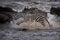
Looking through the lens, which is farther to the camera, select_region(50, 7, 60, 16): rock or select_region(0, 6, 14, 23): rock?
select_region(50, 7, 60, 16): rock

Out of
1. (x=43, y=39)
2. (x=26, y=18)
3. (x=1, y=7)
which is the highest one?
(x=1, y=7)

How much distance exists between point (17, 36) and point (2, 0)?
195 centimetres

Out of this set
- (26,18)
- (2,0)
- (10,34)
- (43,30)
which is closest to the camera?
(10,34)

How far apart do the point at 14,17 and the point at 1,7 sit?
47 centimetres

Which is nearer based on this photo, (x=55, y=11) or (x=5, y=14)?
(x=5, y=14)

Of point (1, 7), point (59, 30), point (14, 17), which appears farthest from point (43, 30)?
point (1, 7)

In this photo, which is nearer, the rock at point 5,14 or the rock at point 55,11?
the rock at point 5,14

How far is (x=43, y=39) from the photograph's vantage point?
1.87m

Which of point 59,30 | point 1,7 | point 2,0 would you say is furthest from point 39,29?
point 2,0

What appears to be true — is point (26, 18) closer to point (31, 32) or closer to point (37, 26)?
point (37, 26)

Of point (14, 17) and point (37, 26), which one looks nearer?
point (37, 26)

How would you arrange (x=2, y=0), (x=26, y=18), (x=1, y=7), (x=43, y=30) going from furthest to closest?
(x=2, y=0), (x=1, y=7), (x=26, y=18), (x=43, y=30)

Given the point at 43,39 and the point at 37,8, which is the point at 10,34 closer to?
the point at 43,39

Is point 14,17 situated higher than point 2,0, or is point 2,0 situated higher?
point 2,0
